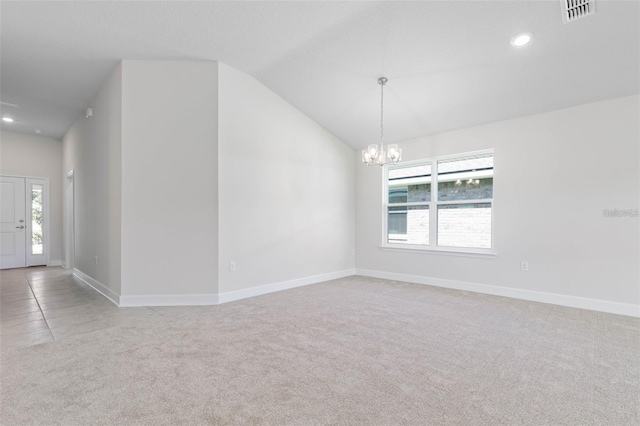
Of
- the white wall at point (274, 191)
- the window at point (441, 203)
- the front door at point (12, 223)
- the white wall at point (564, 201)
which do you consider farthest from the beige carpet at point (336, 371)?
the front door at point (12, 223)

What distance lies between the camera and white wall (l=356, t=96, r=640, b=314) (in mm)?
3699

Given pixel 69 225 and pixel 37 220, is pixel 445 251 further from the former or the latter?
pixel 37 220

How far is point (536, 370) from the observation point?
90.7 inches

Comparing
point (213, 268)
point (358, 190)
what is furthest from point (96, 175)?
point (358, 190)

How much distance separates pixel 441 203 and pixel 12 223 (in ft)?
28.8

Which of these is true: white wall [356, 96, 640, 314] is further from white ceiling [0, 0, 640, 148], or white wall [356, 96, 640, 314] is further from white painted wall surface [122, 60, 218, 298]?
white painted wall surface [122, 60, 218, 298]

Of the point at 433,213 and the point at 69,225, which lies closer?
the point at 433,213

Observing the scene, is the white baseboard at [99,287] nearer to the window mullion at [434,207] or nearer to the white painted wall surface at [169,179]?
the white painted wall surface at [169,179]

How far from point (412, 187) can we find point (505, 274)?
6.62 ft

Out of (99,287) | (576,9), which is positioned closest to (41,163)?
(99,287)

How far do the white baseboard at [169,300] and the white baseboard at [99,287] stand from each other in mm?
176

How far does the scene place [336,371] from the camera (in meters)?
2.27

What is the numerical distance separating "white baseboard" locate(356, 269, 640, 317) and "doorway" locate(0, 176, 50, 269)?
7742mm

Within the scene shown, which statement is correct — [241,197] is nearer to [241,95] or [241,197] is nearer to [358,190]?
[241,95]
